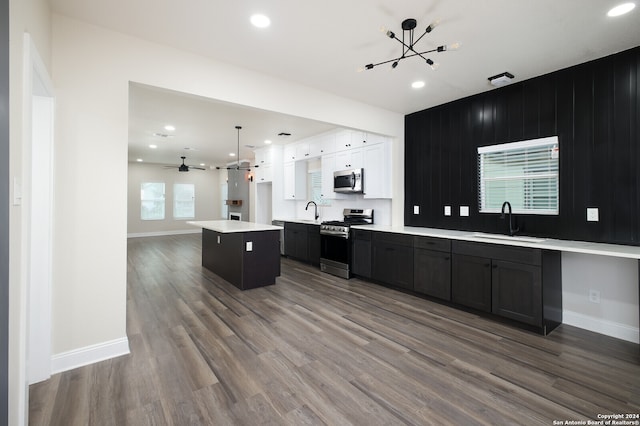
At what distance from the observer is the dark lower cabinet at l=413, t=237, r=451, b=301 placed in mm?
3580

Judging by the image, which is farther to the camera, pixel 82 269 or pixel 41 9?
pixel 82 269

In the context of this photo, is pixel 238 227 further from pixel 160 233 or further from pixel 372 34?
pixel 160 233

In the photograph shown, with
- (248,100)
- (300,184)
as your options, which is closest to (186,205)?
(300,184)

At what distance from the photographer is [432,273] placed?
3729 millimetres

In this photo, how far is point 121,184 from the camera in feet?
8.04

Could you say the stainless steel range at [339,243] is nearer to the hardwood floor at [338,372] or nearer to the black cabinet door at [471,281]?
the hardwood floor at [338,372]

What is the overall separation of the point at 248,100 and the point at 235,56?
426mm

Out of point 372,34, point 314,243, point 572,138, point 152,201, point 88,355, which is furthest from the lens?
point 152,201

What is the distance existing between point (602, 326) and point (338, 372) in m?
2.73

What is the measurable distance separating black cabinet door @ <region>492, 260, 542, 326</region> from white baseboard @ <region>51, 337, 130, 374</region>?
3607 millimetres

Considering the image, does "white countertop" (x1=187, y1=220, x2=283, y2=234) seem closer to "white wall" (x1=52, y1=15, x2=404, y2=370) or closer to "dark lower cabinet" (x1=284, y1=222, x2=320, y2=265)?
"dark lower cabinet" (x1=284, y1=222, x2=320, y2=265)

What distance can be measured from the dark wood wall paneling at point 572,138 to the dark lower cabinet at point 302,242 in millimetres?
2339

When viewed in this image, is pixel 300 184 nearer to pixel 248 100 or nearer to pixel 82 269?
pixel 248 100

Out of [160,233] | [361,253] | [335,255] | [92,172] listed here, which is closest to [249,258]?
[335,255]
